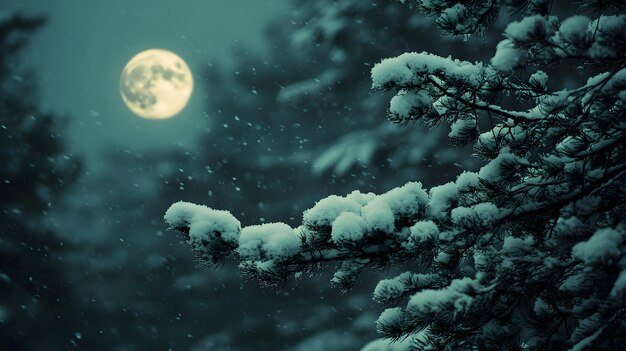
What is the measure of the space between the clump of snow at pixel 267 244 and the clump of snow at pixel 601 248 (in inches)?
45.6

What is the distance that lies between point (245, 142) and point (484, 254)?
13.2m

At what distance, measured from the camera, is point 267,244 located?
85.0 inches

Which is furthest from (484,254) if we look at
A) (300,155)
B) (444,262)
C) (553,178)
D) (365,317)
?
(365,317)

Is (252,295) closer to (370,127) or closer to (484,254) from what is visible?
(370,127)

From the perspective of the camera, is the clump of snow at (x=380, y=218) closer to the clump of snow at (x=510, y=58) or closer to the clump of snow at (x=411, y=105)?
the clump of snow at (x=411, y=105)

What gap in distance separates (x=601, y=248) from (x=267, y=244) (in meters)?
1.29

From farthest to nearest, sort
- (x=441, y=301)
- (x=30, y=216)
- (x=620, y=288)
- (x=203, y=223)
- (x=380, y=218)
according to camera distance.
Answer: (x=30, y=216) → (x=380, y=218) → (x=203, y=223) → (x=441, y=301) → (x=620, y=288)

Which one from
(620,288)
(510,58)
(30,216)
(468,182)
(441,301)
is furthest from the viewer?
(30,216)

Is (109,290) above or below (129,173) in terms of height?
below

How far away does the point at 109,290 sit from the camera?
15.6 m

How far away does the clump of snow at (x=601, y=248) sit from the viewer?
58.1 inches

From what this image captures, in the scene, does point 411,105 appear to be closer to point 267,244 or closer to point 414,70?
point 414,70

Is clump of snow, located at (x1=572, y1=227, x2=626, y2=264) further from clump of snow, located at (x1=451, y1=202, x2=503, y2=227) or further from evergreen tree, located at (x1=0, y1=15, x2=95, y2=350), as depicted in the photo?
evergreen tree, located at (x1=0, y1=15, x2=95, y2=350)

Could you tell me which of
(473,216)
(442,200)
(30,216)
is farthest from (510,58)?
(30,216)
